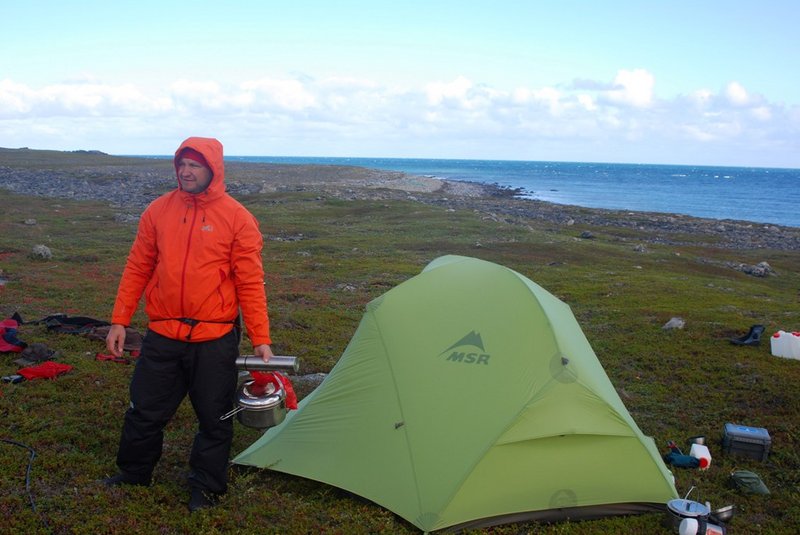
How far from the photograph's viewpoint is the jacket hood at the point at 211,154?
489 cm

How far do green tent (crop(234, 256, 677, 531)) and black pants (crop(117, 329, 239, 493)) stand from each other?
1119 mm

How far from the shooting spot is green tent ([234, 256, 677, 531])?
557cm

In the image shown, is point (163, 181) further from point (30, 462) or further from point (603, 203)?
point (30, 462)

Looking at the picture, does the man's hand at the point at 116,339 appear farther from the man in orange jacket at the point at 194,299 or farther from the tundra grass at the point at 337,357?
the tundra grass at the point at 337,357

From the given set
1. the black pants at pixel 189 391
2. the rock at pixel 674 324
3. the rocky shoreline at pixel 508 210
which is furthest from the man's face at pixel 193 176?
the rocky shoreline at pixel 508 210

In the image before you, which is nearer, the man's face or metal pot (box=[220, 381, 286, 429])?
the man's face

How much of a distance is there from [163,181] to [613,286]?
161 feet

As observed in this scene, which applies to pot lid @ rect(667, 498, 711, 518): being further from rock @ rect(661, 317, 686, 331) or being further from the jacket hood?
rock @ rect(661, 317, 686, 331)

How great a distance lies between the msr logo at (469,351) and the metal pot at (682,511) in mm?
2042


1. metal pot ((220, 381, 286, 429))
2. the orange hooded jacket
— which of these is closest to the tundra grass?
metal pot ((220, 381, 286, 429))

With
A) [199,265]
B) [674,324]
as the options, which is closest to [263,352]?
[199,265]

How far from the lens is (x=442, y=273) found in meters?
7.31

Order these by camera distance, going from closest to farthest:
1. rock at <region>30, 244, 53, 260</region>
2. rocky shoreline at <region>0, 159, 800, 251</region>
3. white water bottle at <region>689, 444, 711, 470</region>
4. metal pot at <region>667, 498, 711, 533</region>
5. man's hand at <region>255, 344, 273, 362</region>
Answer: man's hand at <region>255, 344, 273, 362</region> < metal pot at <region>667, 498, 711, 533</region> < white water bottle at <region>689, 444, 711, 470</region> < rock at <region>30, 244, 53, 260</region> < rocky shoreline at <region>0, 159, 800, 251</region>

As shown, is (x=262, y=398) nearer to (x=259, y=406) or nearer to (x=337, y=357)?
(x=259, y=406)
